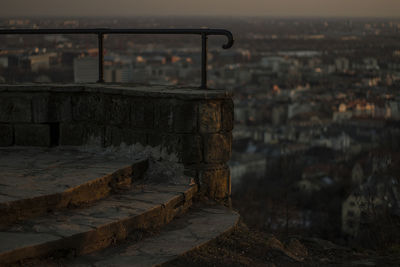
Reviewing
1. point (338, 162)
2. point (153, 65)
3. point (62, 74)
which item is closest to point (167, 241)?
point (62, 74)

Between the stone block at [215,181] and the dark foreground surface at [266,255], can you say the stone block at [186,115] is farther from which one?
the dark foreground surface at [266,255]

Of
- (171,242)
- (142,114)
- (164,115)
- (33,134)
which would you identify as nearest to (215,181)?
(164,115)

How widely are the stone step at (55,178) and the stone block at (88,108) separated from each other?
0.91ft

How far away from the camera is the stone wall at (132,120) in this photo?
15.9 ft

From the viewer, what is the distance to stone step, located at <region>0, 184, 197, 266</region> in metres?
3.44

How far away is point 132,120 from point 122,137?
0.18m

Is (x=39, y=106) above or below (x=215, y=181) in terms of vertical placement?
above

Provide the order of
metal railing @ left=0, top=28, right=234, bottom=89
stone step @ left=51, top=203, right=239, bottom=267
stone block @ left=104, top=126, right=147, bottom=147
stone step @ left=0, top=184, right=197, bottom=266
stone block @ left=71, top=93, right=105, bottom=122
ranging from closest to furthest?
stone step @ left=0, top=184, right=197, bottom=266
stone step @ left=51, top=203, right=239, bottom=267
metal railing @ left=0, top=28, right=234, bottom=89
stone block @ left=104, top=126, right=147, bottom=147
stone block @ left=71, top=93, right=105, bottom=122

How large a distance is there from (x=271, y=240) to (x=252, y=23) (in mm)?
37859

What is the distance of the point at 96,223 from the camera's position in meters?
3.82

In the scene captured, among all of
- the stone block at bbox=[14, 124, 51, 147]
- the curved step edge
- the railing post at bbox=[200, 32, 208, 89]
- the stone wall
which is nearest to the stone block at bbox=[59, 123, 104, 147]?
the stone wall

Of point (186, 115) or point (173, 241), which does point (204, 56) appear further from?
point (173, 241)

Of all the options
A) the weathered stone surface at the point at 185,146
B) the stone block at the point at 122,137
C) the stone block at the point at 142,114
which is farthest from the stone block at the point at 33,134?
the weathered stone surface at the point at 185,146

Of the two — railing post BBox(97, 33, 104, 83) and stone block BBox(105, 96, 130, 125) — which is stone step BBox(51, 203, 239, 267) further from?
railing post BBox(97, 33, 104, 83)
